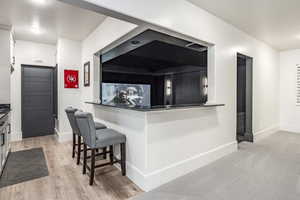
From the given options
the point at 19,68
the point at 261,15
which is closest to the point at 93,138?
the point at 261,15

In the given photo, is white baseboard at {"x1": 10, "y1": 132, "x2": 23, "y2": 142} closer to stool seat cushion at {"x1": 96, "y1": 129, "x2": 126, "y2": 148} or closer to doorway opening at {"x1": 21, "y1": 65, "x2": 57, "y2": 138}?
doorway opening at {"x1": 21, "y1": 65, "x2": 57, "y2": 138}

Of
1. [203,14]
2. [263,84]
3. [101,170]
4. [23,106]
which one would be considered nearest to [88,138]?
[101,170]

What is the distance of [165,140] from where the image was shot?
2.26m

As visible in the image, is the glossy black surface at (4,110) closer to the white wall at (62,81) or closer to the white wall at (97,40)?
the white wall at (62,81)

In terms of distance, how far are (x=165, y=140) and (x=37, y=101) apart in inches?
167

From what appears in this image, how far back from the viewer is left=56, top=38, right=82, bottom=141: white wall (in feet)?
13.9

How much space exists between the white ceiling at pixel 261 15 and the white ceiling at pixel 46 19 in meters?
2.04

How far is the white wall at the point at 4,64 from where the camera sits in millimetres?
3443

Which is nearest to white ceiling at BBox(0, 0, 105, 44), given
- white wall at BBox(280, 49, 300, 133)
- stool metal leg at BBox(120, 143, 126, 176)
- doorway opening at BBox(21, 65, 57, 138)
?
doorway opening at BBox(21, 65, 57, 138)

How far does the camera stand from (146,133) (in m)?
2.06

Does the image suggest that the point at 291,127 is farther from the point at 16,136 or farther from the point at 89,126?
the point at 16,136

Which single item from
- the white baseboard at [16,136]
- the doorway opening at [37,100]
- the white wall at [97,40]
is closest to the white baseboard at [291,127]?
the white wall at [97,40]

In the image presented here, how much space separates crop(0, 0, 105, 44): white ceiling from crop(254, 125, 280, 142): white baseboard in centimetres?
444

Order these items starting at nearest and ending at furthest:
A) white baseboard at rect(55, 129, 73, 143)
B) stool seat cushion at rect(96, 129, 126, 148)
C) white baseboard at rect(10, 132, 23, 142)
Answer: stool seat cushion at rect(96, 129, 126, 148) < white baseboard at rect(55, 129, 73, 143) < white baseboard at rect(10, 132, 23, 142)
